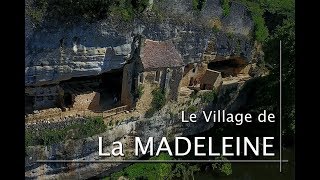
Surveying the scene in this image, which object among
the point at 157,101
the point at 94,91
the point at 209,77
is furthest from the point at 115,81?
the point at 209,77

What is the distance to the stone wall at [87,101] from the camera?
948 cm

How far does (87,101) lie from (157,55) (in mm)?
1242

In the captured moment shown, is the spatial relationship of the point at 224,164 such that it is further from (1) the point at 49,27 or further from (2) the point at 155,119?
(1) the point at 49,27

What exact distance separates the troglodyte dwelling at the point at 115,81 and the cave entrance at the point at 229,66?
2.28 ft

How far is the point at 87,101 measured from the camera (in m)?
9.57

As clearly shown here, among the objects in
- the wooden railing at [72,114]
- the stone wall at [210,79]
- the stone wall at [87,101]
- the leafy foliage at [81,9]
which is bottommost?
the wooden railing at [72,114]

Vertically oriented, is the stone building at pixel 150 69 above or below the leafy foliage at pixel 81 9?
below

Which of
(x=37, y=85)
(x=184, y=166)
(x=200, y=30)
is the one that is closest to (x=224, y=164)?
(x=184, y=166)

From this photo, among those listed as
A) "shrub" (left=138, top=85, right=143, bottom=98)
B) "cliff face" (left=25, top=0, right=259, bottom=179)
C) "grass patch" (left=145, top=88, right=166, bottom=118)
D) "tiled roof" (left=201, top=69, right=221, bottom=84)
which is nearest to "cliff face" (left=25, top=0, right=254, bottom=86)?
"cliff face" (left=25, top=0, right=259, bottom=179)

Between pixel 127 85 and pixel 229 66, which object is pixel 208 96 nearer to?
pixel 229 66

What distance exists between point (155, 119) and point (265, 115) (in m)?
1.96

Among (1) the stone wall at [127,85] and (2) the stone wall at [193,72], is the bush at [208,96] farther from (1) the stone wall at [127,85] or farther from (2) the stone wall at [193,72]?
(1) the stone wall at [127,85]

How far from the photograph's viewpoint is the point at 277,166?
9.20m

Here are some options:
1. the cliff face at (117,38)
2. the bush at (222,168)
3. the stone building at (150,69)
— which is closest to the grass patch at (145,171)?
the bush at (222,168)
